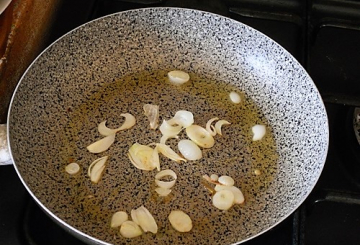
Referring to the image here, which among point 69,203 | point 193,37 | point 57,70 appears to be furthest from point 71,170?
point 193,37

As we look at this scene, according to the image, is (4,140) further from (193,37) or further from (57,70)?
(193,37)

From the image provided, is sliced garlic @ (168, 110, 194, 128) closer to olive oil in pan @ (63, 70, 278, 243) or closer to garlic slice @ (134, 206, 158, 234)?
olive oil in pan @ (63, 70, 278, 243)

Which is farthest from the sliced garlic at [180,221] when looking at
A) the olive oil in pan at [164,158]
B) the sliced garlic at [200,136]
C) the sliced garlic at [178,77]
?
the sliced garlic at [178,77]

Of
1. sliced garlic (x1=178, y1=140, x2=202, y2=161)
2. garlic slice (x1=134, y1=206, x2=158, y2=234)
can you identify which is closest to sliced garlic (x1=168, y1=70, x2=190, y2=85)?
sliced garlic (x1=178, y1=140, x2=202, y2=161)

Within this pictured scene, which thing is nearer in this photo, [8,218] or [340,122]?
[8,218]

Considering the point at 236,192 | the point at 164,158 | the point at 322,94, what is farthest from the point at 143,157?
the point at 322,94

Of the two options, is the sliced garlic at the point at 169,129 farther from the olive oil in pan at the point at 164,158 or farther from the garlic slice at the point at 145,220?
the garlic slice at the point at 145,220

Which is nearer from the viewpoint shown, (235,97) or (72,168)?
(72,168)

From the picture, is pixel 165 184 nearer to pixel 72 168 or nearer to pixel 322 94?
pixel 72 168
